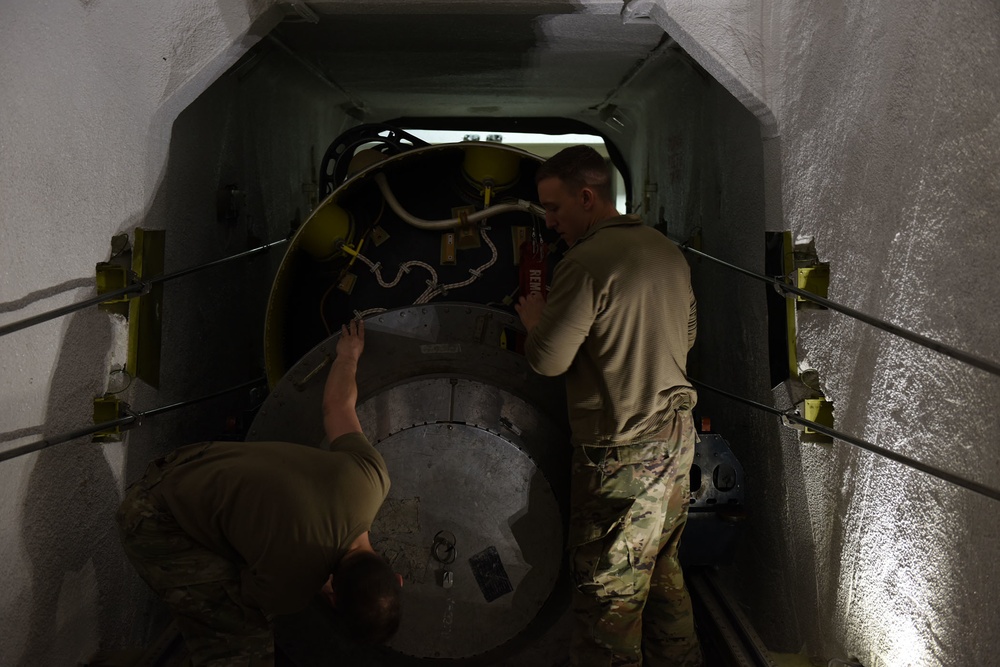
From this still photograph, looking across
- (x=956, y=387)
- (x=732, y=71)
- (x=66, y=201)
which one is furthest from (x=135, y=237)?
(x=956, y=387)

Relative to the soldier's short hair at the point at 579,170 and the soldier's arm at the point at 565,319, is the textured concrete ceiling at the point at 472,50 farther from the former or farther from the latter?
the soldier's arm at the point at 565,319

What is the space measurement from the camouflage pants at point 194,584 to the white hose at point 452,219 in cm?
159

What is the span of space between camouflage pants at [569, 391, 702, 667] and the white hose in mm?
1289

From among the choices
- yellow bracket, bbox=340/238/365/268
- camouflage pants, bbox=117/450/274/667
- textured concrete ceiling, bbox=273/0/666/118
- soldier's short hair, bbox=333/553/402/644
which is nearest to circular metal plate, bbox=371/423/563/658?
soldier's short hair, bbox=333/553/402/644

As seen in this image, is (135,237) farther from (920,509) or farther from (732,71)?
(920,509)

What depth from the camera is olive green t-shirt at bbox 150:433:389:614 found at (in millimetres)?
2332

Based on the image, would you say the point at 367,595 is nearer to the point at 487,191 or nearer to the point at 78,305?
the point at 78,305

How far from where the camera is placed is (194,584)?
2447 mm

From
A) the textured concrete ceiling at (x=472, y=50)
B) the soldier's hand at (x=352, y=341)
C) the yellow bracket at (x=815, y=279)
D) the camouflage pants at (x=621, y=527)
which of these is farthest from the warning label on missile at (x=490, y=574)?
the textured concrete ceiling at (x=472, y=50)

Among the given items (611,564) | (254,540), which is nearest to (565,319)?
(611,564)

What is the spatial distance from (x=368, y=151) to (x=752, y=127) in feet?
6.36

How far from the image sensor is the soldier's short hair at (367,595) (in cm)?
234

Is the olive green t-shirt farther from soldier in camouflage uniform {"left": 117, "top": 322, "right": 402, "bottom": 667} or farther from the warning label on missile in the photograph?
the warning label on missile

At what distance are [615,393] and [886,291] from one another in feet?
2.74
